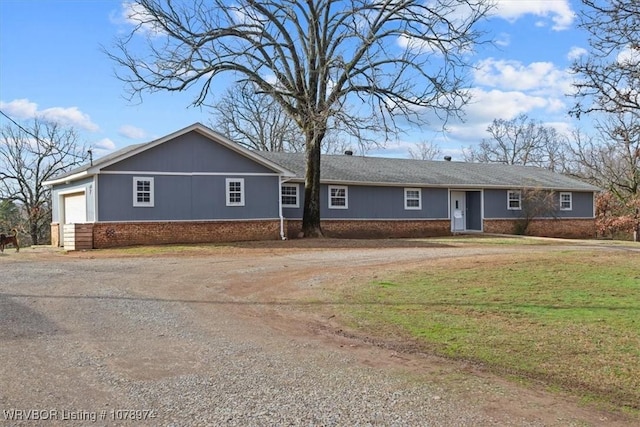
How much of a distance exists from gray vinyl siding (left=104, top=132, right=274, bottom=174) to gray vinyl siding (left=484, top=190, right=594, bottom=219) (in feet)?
45.2

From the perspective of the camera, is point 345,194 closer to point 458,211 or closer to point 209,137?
point 458,211

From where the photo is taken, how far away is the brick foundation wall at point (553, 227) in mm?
31352

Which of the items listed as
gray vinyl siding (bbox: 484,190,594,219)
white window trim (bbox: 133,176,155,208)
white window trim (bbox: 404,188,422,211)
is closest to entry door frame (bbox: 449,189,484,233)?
gray vinyl siding (bbox: 484,190,594,219)

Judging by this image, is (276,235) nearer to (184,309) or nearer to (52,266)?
(52,266)

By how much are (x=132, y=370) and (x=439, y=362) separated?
3.15m

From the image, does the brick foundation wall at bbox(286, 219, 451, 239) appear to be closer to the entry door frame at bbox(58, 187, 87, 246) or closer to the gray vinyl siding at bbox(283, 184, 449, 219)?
the gray vinyl siding at bbox(283, 184, 449, 219)

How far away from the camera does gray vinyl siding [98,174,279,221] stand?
70.7 ft

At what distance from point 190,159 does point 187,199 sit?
5.26 feet

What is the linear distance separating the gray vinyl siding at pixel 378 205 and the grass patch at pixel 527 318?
563 inches

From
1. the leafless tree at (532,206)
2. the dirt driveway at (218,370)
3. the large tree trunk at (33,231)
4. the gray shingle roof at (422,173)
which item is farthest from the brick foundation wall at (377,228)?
the large tree trunk at (33,231)

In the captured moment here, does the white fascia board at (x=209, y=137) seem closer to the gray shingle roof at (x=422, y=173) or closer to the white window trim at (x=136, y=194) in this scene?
the white window trim at (x=136, y=194)

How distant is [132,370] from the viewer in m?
5.67

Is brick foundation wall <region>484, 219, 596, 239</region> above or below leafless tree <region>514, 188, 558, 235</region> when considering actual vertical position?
below

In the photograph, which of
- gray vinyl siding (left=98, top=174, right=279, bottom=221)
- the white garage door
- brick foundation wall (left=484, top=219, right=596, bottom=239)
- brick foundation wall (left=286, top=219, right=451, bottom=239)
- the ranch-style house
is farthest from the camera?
brick foundation wall (left=484, top=219, right=596, bottom=239)
